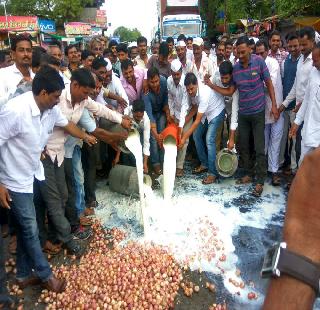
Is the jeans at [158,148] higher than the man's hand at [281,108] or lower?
lower

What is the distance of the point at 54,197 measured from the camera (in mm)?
3254

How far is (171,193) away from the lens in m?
4.59

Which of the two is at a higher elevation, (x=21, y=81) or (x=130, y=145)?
(x=21, y=81)

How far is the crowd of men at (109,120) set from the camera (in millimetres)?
2668

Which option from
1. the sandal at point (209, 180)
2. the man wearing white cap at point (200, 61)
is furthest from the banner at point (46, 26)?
the sandal at point (209, 180)

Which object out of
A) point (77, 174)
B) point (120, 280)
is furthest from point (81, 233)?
point (120, 280)

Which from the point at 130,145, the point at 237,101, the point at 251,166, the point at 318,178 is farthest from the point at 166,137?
the point at 318,178

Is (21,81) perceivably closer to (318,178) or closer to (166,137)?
(166,137)

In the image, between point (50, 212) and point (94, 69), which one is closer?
point (50, 212)

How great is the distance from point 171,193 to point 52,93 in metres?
2.41

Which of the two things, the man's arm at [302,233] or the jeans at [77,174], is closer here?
the man's arm at [302,233]

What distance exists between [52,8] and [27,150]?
127ft

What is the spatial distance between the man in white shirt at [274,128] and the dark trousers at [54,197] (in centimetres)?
295

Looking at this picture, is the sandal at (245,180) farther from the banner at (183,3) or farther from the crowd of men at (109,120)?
the banner at (183,3)
